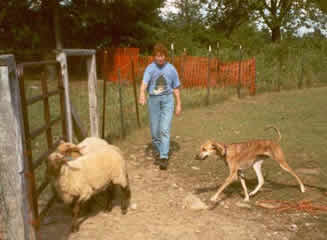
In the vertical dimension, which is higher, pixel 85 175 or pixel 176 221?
pixel 85 175

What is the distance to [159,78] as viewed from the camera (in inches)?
289

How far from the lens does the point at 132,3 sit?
74.1 feet

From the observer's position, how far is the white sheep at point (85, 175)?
15.1 ft

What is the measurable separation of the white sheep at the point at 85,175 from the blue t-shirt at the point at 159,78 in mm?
2222

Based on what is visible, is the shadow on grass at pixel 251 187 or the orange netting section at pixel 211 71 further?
the orange netting section at pixel 211 71

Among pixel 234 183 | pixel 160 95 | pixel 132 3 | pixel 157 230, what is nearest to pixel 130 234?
pixel 157 230

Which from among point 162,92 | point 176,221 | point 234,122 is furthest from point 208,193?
point 234,122

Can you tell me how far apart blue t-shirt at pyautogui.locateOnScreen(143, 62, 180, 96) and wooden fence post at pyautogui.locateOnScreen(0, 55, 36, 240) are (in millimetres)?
3767

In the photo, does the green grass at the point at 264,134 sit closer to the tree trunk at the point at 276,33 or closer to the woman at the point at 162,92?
the woman at the point at 162,92

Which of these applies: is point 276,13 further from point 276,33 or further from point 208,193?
point 208,193

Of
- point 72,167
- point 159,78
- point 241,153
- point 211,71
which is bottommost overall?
point 241,153

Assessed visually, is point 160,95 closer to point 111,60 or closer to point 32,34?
point 111,60

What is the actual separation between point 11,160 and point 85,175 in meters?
1.39

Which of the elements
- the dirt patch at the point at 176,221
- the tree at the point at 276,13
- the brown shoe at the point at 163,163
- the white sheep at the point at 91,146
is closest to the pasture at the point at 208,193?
the dirt patch at the point at 176,221
